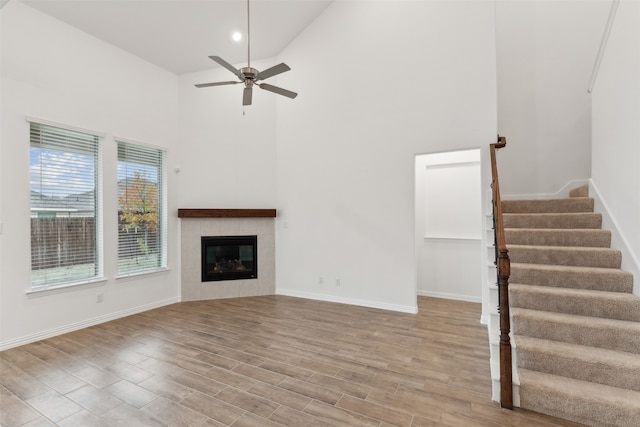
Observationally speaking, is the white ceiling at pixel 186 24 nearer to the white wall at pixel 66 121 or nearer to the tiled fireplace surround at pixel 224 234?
the white wall at pixel 66 121

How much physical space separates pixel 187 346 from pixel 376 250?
2.93 metres

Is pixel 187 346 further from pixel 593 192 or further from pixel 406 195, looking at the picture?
pixel 593 192

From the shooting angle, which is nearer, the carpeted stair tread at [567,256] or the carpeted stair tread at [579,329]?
the carpeted stair tread at [579,329]

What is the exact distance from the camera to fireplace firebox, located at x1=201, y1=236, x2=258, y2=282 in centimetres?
551

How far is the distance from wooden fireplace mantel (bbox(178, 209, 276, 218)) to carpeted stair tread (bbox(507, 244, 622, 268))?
3.91m

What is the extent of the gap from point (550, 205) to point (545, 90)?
221cm

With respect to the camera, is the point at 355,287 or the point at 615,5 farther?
the point at 355,287

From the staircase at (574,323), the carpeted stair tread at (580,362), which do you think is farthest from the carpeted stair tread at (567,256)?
the carpeted stair tread at (580,362)

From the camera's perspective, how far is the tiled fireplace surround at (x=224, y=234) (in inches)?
212

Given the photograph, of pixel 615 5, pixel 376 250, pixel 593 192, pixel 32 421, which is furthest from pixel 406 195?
pixel 32 421

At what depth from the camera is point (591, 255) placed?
2.99 m

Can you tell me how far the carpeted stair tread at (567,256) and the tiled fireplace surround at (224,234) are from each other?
3.94 m

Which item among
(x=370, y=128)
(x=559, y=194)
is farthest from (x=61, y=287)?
(x=559, y=194)

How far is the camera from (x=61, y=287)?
12.7 ft
